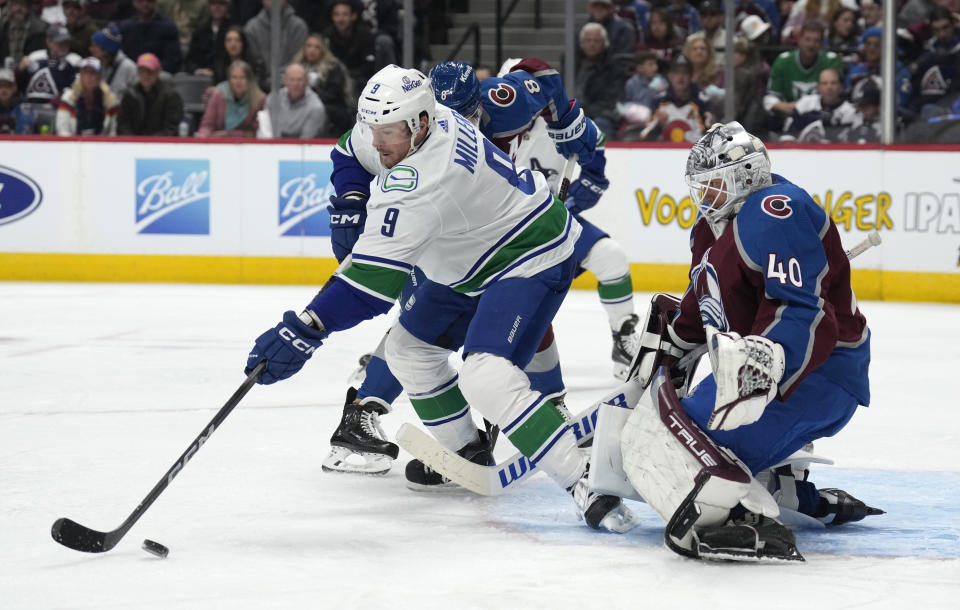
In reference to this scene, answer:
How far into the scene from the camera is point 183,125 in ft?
28.4

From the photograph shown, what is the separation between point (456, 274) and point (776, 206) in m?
0.85

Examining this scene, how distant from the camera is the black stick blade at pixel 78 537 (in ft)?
8.74

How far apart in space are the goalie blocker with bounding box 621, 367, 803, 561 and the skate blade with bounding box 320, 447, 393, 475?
98 centimetres

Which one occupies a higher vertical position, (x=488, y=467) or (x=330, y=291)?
(x=330, y=291)

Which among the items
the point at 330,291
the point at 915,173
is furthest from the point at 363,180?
the point at 915,173

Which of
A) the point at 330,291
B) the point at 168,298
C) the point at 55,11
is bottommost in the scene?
the point at 168,298

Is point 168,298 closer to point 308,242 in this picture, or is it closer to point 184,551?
point 308,242

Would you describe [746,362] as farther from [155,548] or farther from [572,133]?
[572,133]

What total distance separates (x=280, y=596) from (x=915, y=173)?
605cm

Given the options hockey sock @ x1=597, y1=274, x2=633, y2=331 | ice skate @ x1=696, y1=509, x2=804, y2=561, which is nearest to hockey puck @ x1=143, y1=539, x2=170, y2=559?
ice skate @ x1=696, y1=509, x2=804, y2=561

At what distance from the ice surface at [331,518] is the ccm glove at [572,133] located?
0.90 m

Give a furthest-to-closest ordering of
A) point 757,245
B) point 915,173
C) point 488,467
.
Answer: point 915,173, point 488,467, point 757,245

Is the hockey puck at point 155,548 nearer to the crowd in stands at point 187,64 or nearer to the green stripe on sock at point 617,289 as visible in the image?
the green stripe on sock at point 617,289

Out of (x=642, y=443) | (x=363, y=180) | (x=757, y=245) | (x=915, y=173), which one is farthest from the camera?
(x=915, y=173)
